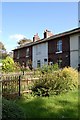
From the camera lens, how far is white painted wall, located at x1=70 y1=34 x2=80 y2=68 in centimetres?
3108

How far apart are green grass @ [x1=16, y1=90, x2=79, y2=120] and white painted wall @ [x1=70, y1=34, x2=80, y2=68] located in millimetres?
20236

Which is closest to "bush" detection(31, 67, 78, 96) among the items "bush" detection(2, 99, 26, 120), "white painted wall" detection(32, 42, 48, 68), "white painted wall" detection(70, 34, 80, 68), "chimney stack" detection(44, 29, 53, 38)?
"bush" detection(2, 99, 26, 120)

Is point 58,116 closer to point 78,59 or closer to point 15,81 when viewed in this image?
point 15,81

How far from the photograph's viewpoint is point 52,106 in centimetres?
905

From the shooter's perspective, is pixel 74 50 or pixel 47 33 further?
pixel 47 33

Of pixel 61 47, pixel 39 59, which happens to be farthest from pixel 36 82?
pixel 39 59

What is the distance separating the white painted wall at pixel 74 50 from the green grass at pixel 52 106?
20236 millimetres

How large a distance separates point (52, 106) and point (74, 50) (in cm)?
2329

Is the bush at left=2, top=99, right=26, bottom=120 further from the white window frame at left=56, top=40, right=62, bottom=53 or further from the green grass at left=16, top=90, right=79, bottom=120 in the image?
the white window frame at left=56, top=40, right=62, bottom=53

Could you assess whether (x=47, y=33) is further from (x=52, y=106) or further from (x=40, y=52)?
(x=52, y=106)

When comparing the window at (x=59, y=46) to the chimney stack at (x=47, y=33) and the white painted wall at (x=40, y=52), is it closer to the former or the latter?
the white painted wall at (x=40, y=52)

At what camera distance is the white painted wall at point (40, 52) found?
131ft

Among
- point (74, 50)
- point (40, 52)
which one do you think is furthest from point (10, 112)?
point (40, 52)

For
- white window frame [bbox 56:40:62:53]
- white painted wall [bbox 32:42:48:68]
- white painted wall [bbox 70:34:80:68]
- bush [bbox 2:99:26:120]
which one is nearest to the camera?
bush [bbox 2:99:26:120]
